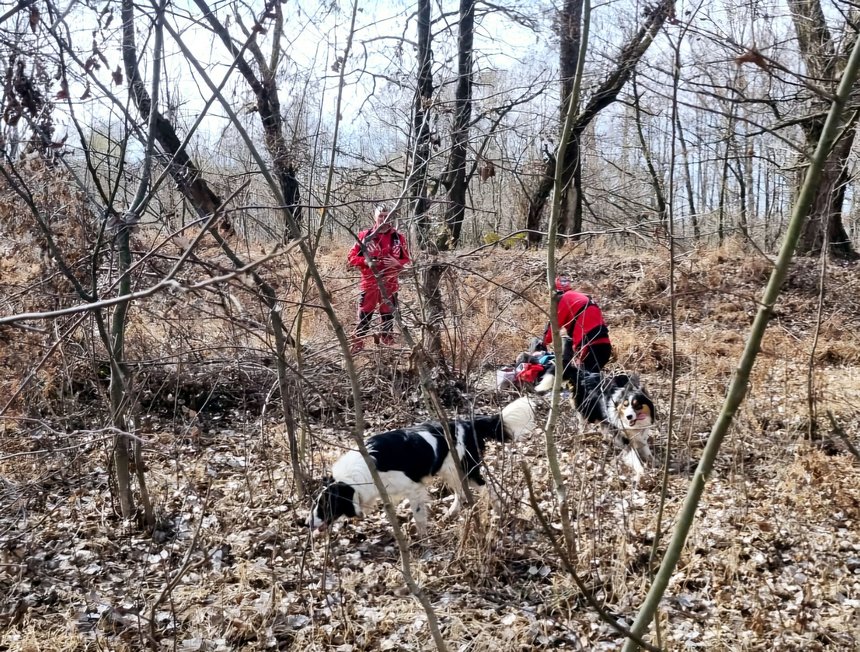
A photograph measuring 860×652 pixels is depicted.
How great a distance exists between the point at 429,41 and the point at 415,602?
3.63 m

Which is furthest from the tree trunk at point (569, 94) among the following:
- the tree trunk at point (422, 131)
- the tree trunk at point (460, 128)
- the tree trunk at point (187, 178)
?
the tree trunk at point (187, 178)

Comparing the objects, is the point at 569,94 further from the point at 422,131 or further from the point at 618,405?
the point at 618,405

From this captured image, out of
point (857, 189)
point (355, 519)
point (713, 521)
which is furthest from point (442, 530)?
point (857, 189)

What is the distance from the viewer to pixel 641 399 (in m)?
4.76

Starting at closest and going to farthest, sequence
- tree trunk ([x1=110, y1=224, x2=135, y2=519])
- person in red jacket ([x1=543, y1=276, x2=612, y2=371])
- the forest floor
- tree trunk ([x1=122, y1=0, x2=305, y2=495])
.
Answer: tree trunk ([x1=122, y1=0, x2=305, y2=495]), the forest floor, tree trunk ([x1=110, y1=224, x2=135, y2=519]), person in red jacket ([x1=543, y1=276, x2=612, y2=371])

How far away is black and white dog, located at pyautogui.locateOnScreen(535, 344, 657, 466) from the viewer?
4.72m

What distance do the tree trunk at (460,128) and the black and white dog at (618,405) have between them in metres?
1.57

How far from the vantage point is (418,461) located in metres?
4.07

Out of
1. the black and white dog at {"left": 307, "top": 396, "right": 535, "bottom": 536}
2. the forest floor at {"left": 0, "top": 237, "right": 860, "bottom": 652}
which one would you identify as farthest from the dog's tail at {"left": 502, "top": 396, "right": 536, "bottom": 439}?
the forest floor at {"left": 0, "top": 237, "right": 860, "bottom": 652}

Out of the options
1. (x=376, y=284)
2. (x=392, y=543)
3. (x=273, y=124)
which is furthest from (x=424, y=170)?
(x=392, y=543)

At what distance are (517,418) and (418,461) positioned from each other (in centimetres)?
67

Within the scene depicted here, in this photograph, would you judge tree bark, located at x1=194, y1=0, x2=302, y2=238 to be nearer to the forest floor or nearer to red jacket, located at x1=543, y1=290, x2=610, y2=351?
the forest floor

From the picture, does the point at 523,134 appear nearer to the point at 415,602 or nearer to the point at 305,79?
the point at 305,79

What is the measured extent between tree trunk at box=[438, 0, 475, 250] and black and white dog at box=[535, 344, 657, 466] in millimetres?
1569
